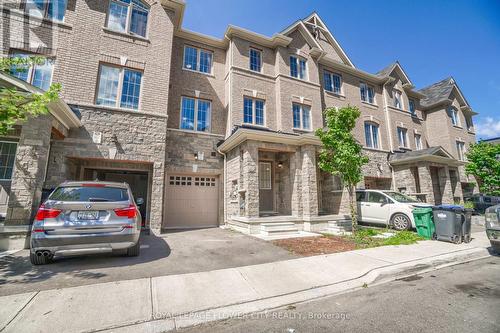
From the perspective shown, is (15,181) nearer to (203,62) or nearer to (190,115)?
(190,115)

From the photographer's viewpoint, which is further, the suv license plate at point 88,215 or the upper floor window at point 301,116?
the upper floor window at point 301,116

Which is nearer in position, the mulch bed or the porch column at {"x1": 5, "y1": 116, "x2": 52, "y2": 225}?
the porch column at {"x1": 5, "y1": 116, "x2": 52, "y2": 225}

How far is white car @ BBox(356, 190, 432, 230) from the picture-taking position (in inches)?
363

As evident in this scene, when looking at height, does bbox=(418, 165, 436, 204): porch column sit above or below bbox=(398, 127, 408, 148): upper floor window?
below

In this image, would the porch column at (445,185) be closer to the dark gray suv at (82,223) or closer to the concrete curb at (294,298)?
the concrete curb at (294,298)

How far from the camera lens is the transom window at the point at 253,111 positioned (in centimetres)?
1178

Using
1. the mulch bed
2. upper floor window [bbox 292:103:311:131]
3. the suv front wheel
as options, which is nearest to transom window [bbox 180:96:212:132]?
upper floor window [bbox 292:103:311:131]

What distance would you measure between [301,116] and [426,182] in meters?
9.34

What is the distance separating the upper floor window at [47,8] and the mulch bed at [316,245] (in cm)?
1268

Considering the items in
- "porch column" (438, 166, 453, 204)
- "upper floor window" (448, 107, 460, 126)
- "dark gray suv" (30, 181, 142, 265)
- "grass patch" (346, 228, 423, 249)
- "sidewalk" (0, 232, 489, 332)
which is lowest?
"sidewalk" (0, 232, 489, 332)

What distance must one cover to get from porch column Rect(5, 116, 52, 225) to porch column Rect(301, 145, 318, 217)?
9.13 metres

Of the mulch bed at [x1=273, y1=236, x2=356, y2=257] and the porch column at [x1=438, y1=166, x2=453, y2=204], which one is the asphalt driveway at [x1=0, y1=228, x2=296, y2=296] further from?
the porch column at [x1=438, y1=166, x2=453, y2=204]

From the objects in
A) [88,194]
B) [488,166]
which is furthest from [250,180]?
[488,166]

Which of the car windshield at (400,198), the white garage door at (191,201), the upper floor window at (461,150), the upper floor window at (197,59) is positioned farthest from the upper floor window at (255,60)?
the upper floor window at (461,150)
